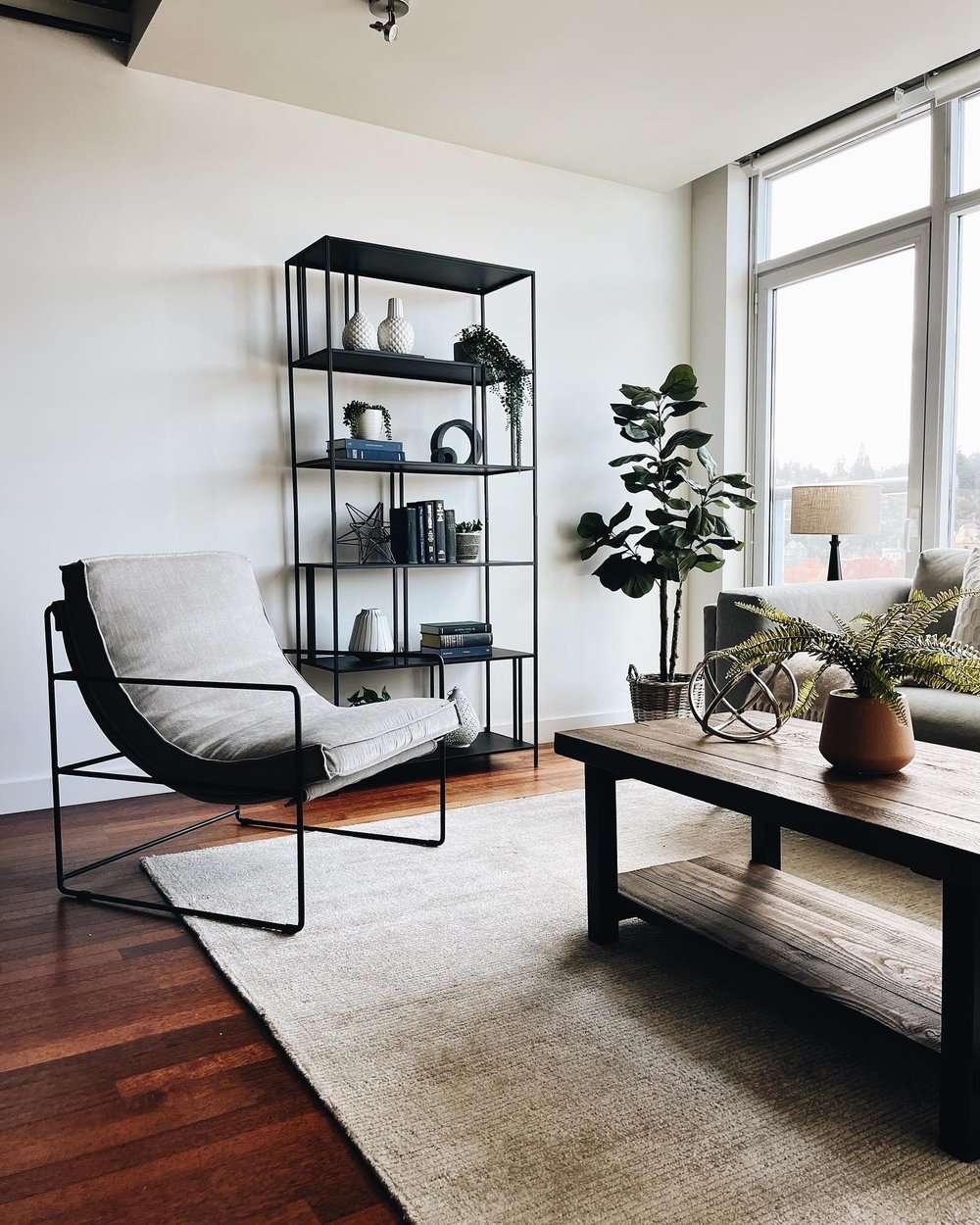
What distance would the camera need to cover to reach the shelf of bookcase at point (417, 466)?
3.63 meters

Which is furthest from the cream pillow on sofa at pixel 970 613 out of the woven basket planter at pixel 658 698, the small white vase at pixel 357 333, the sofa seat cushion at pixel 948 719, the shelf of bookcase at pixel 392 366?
the small white vase at pixel 357 333

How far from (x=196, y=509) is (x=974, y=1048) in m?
3.05

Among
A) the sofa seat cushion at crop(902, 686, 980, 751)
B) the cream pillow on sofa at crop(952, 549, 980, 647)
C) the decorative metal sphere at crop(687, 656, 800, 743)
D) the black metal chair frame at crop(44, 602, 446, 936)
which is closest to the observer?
the decorative metal sphere at crop(687, 656, 800, 743)

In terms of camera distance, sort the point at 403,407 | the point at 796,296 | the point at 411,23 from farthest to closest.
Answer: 1. the point at 796,296
2. the point at 403,407
3. the point at 411,23

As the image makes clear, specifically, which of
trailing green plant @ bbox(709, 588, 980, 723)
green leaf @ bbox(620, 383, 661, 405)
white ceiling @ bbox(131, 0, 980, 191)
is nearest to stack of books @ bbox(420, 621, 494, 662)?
green leaf @ bbox(620, 383, 661, 405)

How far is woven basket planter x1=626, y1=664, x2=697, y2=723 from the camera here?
4160 mm

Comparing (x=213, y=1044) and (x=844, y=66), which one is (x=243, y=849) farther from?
(x=844, y=66)

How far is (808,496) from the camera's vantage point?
3.80 m

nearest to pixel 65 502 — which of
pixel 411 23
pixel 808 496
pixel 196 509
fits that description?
pixel 196 509

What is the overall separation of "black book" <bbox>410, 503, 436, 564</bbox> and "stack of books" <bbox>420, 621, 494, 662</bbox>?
11.2 inches

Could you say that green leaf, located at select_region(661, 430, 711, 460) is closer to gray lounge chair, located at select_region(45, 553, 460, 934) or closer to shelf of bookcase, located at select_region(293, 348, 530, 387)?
shelf of bookcase, located at select_region(293, 348, 530, 387)

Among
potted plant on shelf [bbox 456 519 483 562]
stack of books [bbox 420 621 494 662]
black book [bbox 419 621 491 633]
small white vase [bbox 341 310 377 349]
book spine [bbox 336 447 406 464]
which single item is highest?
small white vase [bbox 341 310 377 349]

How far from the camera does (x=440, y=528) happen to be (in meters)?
3.83

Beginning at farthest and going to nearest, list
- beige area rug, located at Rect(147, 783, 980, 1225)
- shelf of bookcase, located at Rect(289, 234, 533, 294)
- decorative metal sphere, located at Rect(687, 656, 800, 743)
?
1. shelf of bookcase, located at Rect(289, 234, 533, 294)
2. decorative metal sphere, located at Rect(687, 656, 800, 743)
3. beige area rug, located at Rect(147, 783, 980, 1225)
